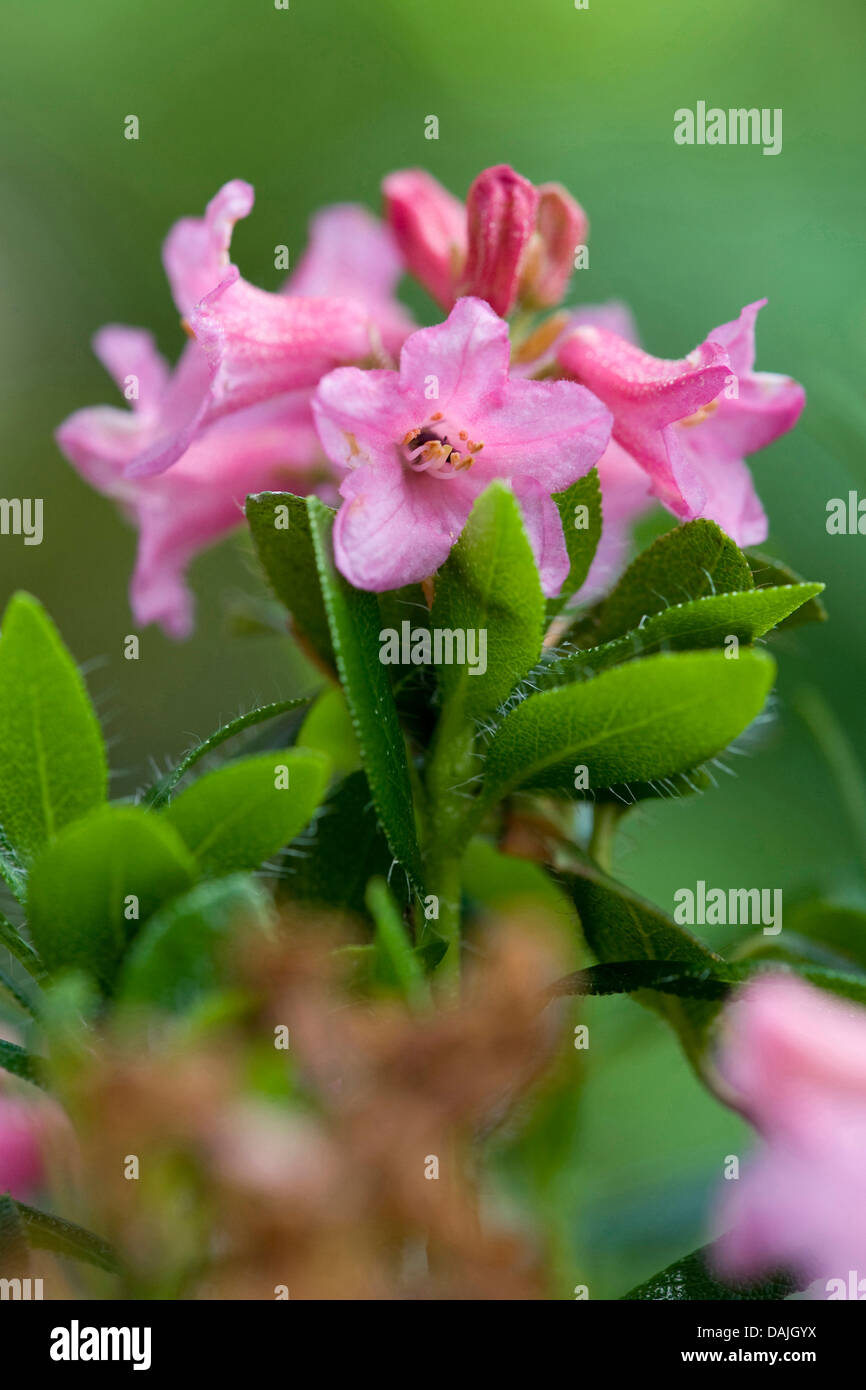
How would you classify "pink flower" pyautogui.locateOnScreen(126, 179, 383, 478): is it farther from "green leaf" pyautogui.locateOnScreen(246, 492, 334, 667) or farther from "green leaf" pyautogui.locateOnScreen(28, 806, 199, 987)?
"green leaf" pyautogui.locateOnScreen(28, 806, 199, 987)

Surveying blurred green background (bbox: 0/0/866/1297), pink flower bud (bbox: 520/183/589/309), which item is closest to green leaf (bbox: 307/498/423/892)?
pink flower bud (bbox: 520/183/589/309)

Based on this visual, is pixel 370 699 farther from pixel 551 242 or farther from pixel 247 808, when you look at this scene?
pixel 551 242

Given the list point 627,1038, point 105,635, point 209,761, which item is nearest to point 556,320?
point 209,761

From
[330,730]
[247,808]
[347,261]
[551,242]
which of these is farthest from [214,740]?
[347,261]

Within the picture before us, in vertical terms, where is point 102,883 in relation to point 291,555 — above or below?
below

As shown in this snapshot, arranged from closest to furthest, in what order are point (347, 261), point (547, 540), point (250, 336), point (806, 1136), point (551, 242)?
point (806, 1136) → point (547, 540) → point (250, 336) → point (551, 242) → point (347, 261)
